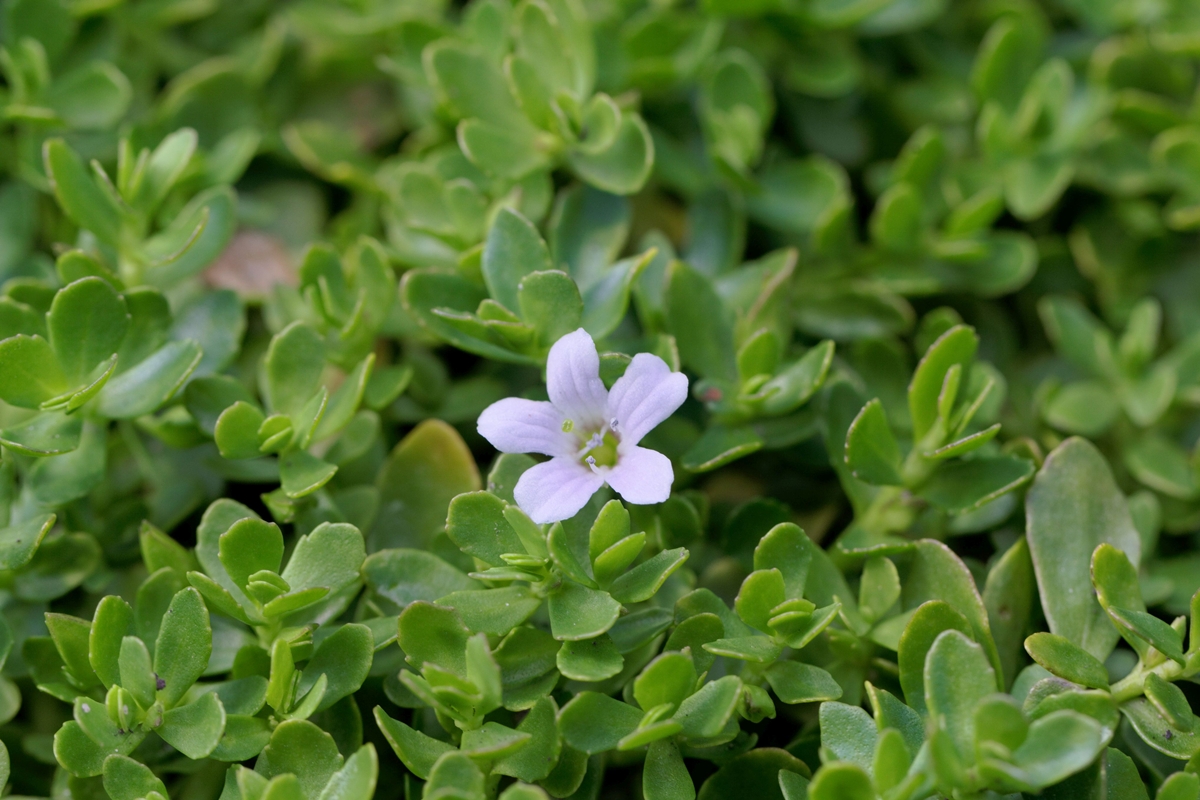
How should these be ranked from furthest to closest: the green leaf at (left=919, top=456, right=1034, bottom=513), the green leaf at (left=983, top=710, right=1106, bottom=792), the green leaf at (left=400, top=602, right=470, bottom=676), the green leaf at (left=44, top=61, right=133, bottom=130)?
the green leaf at (left=44, top=61, right=133, bottom=130) < the green leaf at (left=919, top=456, right=1034, bottom=513) < the green leaf at (left=400, top=602, right=470, bottom=676) < the green leaf at (left=983, top=710, right=1106, bottom=792)

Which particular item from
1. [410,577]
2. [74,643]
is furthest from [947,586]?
[74,643]

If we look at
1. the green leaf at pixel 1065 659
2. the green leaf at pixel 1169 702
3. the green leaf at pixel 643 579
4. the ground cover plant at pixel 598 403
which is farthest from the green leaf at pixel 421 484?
the green leaf at pixel 1169 702

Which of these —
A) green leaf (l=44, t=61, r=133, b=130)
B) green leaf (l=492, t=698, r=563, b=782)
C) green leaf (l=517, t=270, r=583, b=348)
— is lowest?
green leaf (l=492, t=698, r=563, b=782)

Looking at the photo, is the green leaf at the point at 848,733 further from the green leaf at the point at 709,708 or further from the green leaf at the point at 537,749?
the green leaf at the point at 537,749

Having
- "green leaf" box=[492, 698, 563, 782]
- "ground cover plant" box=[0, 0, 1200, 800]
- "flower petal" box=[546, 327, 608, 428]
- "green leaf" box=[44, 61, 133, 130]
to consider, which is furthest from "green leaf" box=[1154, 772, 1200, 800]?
"green leaf" box=[44, 61, 133, 130]

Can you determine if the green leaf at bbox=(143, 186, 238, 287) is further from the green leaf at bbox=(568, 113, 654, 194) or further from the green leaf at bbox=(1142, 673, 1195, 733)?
the green leaf at bbox=(1142, 673, 1195, 733)

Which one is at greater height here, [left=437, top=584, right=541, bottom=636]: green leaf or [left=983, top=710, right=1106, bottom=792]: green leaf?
[left=983, top=710, right=1106, bottom=792]: green leaf

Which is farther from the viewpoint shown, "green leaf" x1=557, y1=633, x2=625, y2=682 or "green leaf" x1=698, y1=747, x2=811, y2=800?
"green leaf" x1=698, y1=747, x2=811, y2=800
